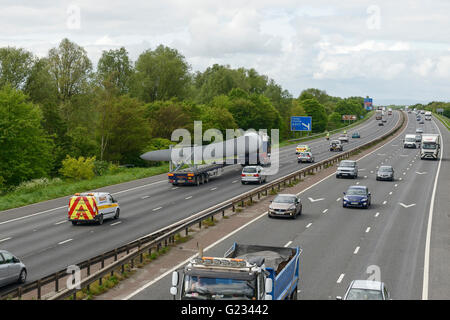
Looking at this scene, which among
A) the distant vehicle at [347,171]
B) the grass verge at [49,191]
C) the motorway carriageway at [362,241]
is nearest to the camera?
the motorway carriageway at [362,241]

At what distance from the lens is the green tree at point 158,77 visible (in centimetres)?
11550

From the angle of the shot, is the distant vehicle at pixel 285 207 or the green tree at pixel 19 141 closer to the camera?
the distant vehicle at pixel 285 207

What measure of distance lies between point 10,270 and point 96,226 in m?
12.7

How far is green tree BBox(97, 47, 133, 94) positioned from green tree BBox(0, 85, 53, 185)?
49147mm

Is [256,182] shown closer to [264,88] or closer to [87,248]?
[87,248]

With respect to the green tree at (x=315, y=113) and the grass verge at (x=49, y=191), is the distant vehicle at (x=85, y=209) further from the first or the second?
the green tree at (x=315, y=113)

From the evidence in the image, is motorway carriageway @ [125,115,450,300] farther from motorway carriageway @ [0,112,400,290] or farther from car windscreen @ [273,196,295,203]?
motorway carriageway @ [0,112,400,290]

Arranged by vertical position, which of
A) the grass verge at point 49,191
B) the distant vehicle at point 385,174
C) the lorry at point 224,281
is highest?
the lorry at point 224,281

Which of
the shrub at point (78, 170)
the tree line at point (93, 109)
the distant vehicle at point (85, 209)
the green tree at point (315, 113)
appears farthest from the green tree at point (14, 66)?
the green tree at point (315, 113)

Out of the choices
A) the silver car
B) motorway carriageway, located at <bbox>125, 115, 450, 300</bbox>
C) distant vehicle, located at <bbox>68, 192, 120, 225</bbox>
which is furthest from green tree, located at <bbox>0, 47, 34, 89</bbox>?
the silver car

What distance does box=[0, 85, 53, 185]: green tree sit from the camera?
211ft

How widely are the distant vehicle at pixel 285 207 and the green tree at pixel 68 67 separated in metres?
64.5

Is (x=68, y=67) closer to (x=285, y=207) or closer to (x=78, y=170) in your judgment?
(x=78, y=170)
